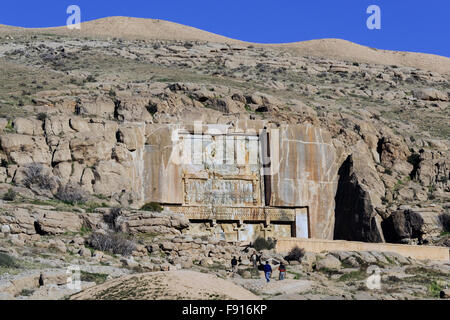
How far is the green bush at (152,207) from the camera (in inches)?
1309

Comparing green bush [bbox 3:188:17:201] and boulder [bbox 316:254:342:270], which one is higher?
green bush [bbox 3:188:17:201]

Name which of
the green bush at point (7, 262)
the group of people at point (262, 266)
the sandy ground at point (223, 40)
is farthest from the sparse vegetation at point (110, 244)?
the sandy ground at point (223, 40)

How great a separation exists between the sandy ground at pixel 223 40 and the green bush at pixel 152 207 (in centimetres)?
4099

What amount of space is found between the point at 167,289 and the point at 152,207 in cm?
1947

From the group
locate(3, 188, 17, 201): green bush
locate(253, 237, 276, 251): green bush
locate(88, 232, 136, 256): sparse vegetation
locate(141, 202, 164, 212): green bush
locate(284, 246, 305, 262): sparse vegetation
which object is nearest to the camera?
locate(88, 232, 136, 256): sparse vegetation

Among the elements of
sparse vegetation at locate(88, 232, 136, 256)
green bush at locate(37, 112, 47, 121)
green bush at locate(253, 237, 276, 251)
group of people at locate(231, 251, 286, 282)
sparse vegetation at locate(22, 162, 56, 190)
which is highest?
green bush at locate(37, 112, 47, 121)

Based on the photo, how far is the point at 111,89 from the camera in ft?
144

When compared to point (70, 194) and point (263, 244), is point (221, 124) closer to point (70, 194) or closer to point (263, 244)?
point (263, 244)

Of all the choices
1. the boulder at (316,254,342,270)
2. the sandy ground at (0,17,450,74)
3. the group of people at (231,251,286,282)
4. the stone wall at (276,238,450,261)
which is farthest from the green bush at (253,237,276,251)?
the sandy ground at (0,17,450,74)

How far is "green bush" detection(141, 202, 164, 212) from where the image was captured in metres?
33.2

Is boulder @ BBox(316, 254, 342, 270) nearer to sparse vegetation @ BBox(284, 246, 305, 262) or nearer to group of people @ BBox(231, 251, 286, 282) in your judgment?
sparse vegetation @ BBox(284, 246, 305, 262)

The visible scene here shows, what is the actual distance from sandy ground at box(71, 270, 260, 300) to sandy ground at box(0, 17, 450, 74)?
59.3m

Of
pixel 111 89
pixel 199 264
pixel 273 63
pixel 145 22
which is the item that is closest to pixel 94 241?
pixel 199 264
